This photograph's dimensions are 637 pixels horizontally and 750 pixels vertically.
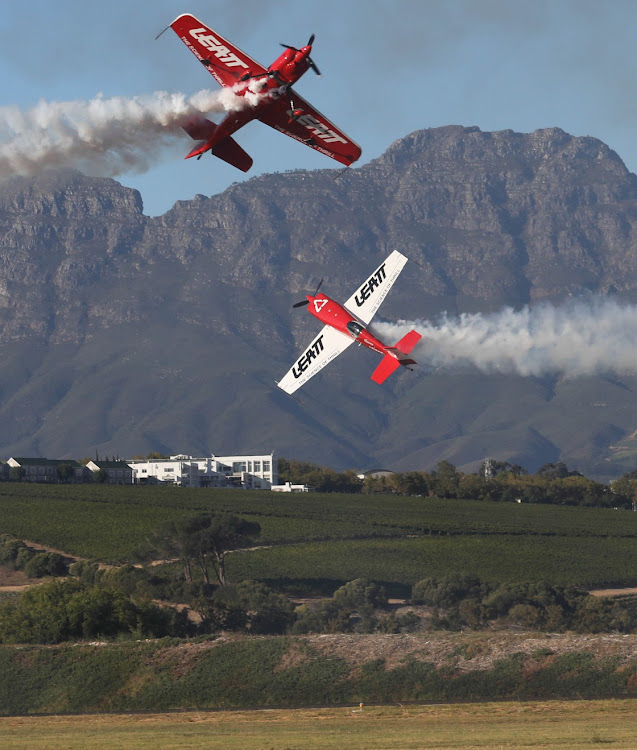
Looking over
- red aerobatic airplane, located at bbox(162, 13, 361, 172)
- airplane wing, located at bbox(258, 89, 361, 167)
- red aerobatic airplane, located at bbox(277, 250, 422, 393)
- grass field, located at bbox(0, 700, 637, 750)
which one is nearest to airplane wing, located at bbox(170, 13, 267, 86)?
red aerobatic airplane, located at bbox(162, 13, 361, 172)

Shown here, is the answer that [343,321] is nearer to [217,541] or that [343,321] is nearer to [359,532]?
[217,541]

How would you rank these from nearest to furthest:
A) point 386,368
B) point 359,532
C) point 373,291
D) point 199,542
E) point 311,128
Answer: point 311,128 → point 386,368 → point 373,291 → point 199,542 → point 359,532

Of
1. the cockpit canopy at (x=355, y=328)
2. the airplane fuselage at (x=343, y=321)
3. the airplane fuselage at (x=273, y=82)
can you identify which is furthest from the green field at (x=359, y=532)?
the airplane fuselage at (x=273, y=82)

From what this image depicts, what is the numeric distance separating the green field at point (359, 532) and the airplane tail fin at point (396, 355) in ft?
151

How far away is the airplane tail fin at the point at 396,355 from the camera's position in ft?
197

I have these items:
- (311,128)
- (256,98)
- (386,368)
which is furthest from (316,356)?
(256,98)

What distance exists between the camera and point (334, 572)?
4245 inches

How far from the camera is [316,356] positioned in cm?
6719

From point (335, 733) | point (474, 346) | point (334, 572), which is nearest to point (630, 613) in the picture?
point (474, 346)

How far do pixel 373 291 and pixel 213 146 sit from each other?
64.3 feet

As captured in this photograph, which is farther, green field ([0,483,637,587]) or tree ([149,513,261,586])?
green field ([0,483,637,587])

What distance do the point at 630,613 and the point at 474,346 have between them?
73.5 feet

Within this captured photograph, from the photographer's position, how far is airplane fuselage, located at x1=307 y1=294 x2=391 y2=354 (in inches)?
2447

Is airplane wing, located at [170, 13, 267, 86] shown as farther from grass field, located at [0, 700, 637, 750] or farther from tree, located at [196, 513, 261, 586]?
tree, located at [196, 513, 261, 586]
